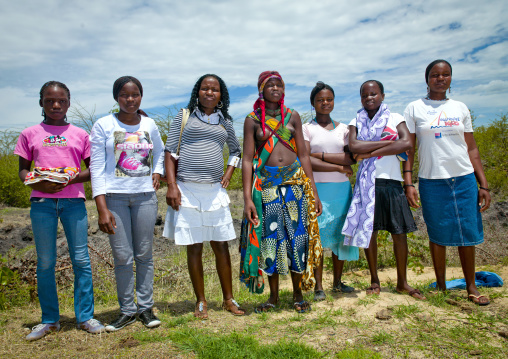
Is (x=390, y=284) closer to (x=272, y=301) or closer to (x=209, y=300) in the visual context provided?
(x=272, y=301)

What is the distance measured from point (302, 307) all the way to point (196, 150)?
1.84m

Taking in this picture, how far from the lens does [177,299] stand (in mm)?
4578

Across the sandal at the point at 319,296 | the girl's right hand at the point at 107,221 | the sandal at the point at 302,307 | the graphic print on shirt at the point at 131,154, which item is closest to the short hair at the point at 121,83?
the graphic print on shirt at the point at 131,154

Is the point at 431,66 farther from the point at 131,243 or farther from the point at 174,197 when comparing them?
the point at 131,243

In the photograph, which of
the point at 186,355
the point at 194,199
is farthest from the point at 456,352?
the point at 194,199

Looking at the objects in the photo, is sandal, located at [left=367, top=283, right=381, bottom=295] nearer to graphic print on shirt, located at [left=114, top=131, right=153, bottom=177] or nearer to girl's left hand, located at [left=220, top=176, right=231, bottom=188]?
girl's left hand, located at [left=220, top=176, right=231, bottom=188]

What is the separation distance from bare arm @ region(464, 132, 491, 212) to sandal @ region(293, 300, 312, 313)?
6.82 ft

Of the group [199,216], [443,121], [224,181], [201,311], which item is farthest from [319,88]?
[201,311]

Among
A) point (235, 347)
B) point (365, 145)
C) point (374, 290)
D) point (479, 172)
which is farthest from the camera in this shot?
point (374, 290)

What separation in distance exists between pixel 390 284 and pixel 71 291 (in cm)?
404

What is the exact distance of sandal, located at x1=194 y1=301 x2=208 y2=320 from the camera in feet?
12.1

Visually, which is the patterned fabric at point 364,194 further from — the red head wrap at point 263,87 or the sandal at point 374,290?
the red head wrap at point 263,87

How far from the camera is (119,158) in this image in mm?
3416

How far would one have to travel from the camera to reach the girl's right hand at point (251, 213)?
11.8ft
